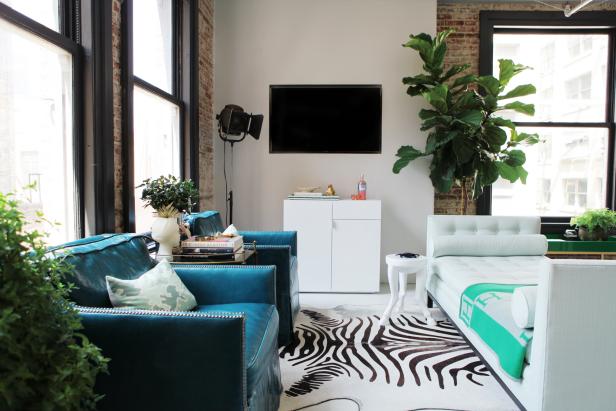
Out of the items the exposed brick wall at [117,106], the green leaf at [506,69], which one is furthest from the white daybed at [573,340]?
the green leaf at [506,69]

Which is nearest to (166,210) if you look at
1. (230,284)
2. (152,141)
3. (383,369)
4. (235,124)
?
(230,284)

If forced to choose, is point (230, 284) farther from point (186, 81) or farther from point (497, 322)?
point (186, 81)

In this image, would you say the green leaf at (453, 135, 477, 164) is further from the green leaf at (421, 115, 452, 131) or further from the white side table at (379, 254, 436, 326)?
the white side table at (379, 254, 436, 326)

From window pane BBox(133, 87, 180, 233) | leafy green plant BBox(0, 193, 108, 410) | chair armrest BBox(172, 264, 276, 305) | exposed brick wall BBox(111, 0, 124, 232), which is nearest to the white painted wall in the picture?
window pane BBox(133, 87, 180, 233)

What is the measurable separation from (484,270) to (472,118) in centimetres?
164

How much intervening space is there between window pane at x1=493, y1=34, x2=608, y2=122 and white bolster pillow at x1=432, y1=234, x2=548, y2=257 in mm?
1999

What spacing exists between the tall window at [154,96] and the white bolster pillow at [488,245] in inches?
92.2

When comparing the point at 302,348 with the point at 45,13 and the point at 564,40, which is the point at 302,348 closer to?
the point at 45,13

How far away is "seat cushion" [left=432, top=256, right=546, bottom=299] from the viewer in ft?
9.21

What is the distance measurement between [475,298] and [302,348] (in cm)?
115

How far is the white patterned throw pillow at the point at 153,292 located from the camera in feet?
5.72

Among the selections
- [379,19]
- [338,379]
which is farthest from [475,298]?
[379,19]

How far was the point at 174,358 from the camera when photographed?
1408 mm

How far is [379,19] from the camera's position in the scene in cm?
471
